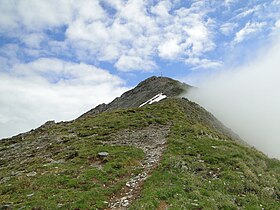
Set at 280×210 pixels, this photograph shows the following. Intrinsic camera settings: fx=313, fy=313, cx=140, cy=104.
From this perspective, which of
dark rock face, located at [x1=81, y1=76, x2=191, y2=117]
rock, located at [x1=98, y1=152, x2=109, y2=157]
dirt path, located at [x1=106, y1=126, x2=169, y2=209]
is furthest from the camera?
dark rock face, located at [x1=81, y1=76, x2=191, y2=117]

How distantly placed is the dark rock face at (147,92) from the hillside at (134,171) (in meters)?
45.6

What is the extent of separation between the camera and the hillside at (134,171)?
2094 cm

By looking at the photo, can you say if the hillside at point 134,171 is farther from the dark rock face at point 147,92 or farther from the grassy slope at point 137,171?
the dark rock face at point 147,92

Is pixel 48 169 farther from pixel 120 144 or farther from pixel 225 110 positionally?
pixel 225 110

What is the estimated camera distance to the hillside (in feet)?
68.7

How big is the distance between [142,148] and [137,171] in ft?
27.7

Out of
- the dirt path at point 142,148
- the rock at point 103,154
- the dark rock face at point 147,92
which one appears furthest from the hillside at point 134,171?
the dark rock face at point 147,92

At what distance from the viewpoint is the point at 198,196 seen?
840 inches

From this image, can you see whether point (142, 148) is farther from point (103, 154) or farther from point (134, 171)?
point (134, 171)

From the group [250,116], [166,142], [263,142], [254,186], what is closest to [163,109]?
[166,142]

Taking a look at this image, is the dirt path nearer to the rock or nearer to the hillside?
the hillside

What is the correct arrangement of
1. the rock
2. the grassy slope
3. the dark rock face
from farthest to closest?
the dark rock face → the rock → the grassy slope

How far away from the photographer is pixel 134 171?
90.1 ft

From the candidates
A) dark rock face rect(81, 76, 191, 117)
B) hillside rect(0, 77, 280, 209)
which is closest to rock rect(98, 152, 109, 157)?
hillside rect(0, 77, 280, 209)
